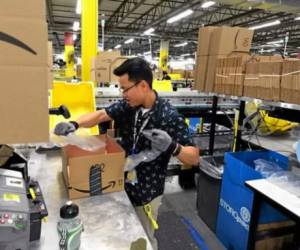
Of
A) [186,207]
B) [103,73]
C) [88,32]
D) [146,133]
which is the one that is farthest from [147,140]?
[88,32]

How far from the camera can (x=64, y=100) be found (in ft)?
7.67

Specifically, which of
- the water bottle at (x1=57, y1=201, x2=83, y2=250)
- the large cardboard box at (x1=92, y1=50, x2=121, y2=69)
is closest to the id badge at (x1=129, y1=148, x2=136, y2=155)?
the water bottle at (x1=57, y1=201, x2=83, y2=250)

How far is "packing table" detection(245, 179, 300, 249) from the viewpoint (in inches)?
57.6

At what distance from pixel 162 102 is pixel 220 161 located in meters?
1.58

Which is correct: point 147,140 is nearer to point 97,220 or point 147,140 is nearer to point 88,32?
point 97,220

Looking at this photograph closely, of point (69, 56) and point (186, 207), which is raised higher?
point (69, 56)

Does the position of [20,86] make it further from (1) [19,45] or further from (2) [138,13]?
(2) [138,13]

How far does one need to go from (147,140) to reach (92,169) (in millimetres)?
357

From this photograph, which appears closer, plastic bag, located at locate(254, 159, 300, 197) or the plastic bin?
plastic bag, located at locate(254, 159, 300, 197)

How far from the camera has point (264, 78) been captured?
202cm

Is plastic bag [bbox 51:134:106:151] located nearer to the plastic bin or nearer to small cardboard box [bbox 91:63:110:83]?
the plastic bin

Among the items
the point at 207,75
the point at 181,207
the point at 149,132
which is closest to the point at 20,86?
the point at 149,132

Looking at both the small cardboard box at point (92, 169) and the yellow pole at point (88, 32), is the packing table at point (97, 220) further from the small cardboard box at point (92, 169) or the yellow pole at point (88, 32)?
the yellow pole at point (88, 32)

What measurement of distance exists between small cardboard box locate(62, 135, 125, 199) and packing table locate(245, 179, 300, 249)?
2.94 ft
